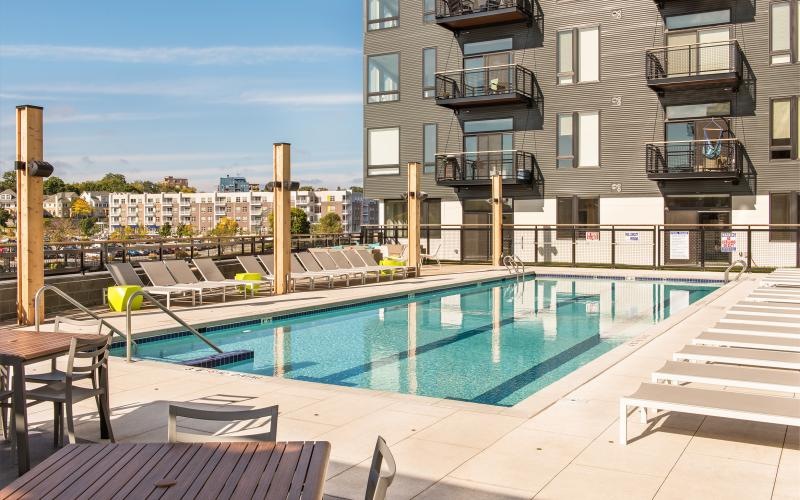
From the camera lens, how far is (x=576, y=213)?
25906mm

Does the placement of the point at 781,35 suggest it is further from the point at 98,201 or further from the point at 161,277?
the point at 98,201

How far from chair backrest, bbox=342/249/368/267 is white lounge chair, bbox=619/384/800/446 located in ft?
46.1

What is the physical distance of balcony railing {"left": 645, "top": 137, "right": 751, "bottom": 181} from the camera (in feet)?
75.0

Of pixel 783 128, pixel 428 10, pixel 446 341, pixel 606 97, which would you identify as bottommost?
pixel 446 341

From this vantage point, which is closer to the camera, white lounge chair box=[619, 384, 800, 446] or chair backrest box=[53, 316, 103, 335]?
white lounge chair box=[619, 384, 800, 446]

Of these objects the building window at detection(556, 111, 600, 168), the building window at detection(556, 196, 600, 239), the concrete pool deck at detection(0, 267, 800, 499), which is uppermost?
the building window at detection(556, 111, 600, 168)

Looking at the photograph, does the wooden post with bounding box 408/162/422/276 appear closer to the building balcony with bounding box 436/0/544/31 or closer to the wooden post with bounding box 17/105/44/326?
the building balcony with bounding box 436/0/544/31

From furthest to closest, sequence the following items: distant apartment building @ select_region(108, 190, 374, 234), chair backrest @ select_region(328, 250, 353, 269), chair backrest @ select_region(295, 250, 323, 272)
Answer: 1. distant apartment building @ select_region(108, 190, 374, 234)
2. chair backrest @ select_region(328, 250, 353, 269)
3. chair backrest @ select_region(295, 250, 323, 272)

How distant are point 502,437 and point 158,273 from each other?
967 centimetres

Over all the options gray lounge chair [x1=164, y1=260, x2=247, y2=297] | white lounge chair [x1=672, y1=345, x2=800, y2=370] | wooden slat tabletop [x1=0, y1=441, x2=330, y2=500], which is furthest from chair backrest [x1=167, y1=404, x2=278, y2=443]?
gray lounge chair [x1=164, y1=260, x2=247, y2=297]

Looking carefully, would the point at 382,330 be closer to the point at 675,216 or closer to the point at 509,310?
the point at 509,310

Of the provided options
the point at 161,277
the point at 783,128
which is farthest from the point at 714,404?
the point at 783,128

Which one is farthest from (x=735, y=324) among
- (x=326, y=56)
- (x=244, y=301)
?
(x=326, y=56)

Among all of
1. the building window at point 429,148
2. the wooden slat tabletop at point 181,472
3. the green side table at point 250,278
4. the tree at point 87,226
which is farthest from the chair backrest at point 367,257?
the tree at point 87,226
